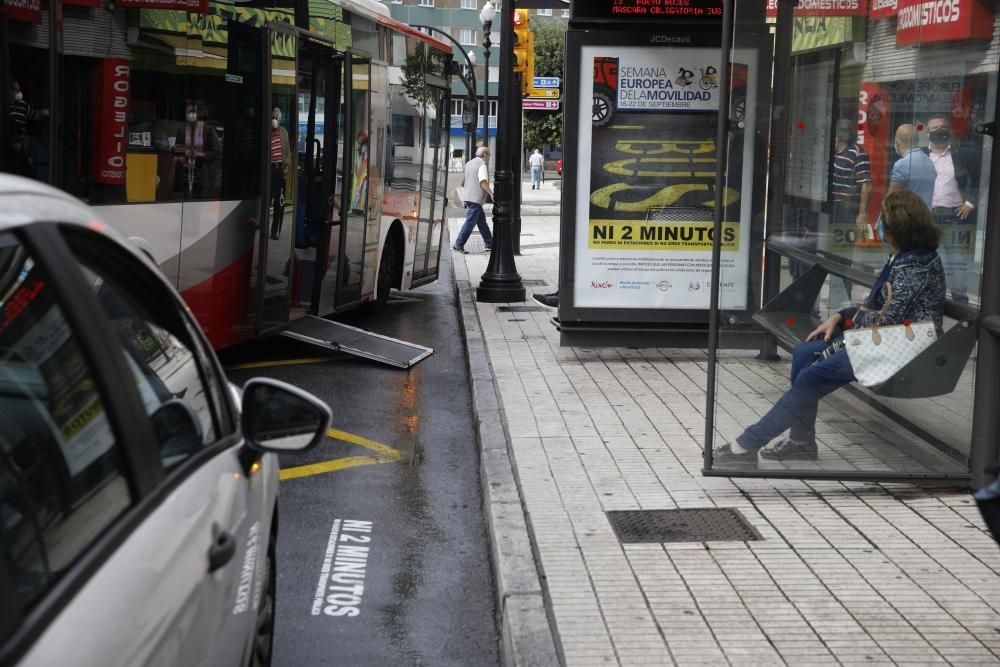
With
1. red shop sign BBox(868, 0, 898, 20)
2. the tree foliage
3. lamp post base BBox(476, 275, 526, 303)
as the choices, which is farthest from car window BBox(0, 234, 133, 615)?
the tree foliage

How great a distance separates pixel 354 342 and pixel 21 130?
14.4ft

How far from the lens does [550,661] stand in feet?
14.5

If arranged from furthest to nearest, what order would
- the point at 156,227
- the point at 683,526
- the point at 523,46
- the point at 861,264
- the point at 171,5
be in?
the point at 523,46 < the point at 156,227 < the point at 171,5 < the point at 861,264 < the point at 683,526

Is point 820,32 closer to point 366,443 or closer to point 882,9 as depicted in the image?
point 882,9

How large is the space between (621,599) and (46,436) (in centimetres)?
309

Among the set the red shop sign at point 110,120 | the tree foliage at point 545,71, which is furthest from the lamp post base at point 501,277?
the tree foliage at point 545,71

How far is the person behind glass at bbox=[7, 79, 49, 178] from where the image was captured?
7.52 meters

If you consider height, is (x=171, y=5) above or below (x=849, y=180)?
above

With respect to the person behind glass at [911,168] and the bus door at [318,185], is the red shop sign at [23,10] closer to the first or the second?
the bus door at [318,185]

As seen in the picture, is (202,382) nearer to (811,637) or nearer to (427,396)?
(811,637)

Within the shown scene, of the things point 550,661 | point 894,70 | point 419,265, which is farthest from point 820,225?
point 419,265

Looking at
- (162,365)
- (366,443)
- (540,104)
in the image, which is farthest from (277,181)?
(540,104)

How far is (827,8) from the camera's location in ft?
24.7

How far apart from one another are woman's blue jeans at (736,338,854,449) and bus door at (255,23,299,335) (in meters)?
5.00
